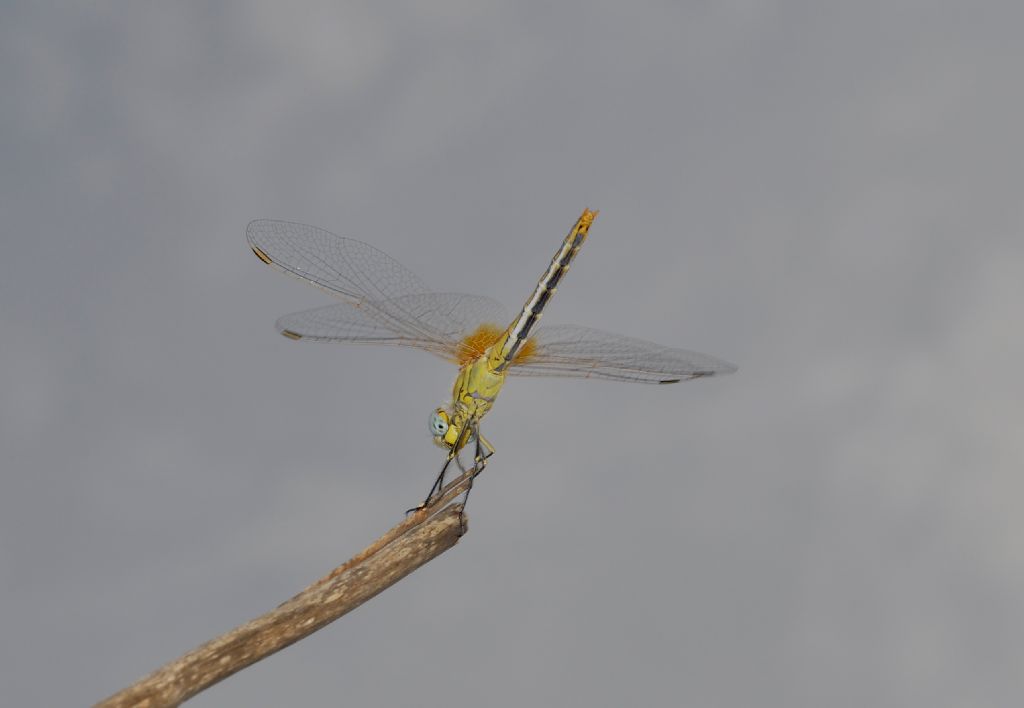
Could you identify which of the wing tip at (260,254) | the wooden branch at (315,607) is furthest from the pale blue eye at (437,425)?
the wing tip at (260,254)

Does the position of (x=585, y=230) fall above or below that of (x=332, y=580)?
Answer: above

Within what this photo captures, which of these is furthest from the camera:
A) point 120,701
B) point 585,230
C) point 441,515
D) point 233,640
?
point 585,230

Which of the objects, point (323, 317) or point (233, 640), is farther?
point (323, 317)

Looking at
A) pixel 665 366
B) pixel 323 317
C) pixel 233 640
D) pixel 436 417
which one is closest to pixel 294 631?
pixel 233 640

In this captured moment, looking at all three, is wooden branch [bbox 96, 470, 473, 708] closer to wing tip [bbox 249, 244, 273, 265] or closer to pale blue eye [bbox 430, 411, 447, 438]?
pale blue eye [bbox 430, 411, 447, 438]

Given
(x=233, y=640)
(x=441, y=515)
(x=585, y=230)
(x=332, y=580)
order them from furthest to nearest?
1. (x=585, y=230)
2. (x=441, y=515)
3. (x=332, y=580)
4. (x=233, y=640)

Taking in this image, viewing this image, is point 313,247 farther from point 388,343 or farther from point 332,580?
point 332,580

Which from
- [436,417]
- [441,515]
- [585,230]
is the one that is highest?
[585,230]
